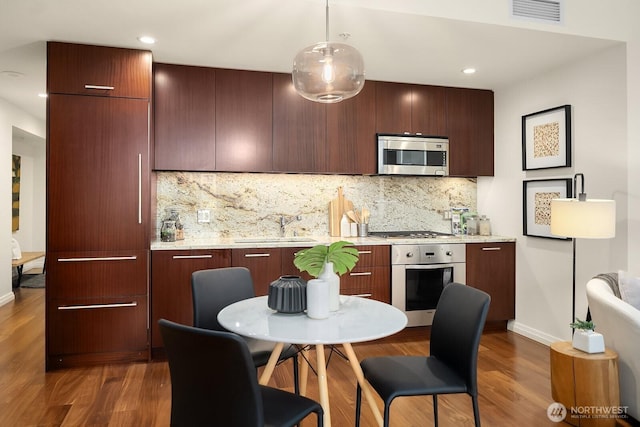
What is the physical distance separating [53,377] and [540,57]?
4362mm

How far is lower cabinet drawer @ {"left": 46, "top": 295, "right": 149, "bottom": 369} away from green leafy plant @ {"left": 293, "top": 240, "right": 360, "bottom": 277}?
74.7 inches

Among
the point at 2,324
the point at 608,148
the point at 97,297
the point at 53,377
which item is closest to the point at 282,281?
the point at 97,297

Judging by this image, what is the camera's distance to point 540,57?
3.58m

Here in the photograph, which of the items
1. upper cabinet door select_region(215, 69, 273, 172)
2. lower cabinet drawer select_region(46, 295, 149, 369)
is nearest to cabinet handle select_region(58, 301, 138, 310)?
lower cabinet drawer select_region(46, 295, 149, 369)

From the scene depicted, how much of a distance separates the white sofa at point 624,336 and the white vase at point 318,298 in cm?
157

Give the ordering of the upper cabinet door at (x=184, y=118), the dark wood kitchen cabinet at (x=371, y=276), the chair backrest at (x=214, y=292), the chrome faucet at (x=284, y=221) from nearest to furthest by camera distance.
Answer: the chair backrest at (x=214, y=292) → the upper cabinet door at (x=184, y=118) → the dark wood kitchen cabinet at (x=371, y=276) → the chrome faucet at (x=284, y=221)

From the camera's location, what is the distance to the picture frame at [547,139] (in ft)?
12.2

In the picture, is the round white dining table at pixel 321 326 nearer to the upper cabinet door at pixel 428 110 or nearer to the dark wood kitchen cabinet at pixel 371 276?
the dark wood kitchen cabinet at pixel 371 276

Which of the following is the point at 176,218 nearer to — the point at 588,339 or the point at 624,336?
the point at 588,339

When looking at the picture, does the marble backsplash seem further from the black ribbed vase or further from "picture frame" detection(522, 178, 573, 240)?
the black ribbed vase

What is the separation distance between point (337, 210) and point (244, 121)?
1.24 metres

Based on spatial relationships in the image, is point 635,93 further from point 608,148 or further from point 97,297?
point 97,297

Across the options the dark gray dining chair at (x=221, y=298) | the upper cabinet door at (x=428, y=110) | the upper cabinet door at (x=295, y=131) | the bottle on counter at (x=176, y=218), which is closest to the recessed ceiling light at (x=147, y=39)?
the upper cabinet door at (x=295, y=131)

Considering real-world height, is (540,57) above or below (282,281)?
above
